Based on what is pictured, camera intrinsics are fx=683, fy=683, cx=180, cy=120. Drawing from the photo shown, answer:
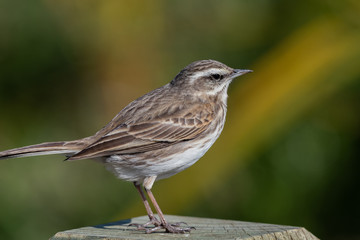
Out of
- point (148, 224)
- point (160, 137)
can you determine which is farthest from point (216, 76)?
point (148, 224)

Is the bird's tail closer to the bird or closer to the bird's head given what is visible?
the bird

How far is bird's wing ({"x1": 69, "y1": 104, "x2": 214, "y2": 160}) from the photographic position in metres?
6.83

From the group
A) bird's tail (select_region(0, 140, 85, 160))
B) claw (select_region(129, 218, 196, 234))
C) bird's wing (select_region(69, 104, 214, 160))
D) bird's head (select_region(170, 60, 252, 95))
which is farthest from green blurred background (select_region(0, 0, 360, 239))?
bird's tail (select_region(0, 140, 85, 160))

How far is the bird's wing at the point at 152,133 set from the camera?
22.4 feet

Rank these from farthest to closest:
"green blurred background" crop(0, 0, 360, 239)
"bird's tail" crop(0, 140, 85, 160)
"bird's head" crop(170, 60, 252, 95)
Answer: "green blurred background" crop(0, 0, 360, 239) < "bird's head" crop(170, 60, 252, 95) < "bird's tail" crop(0, 140, 85, 160)

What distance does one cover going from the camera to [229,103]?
33.2ft

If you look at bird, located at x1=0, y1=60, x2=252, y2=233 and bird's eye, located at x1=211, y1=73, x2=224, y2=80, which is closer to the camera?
bird, located at x1=0, y1=60, x2=252, y2=233

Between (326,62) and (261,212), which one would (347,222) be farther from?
(326,62)

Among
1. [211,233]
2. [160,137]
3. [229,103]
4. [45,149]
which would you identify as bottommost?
[211,233]

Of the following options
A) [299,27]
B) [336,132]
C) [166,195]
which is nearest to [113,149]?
[166,195]

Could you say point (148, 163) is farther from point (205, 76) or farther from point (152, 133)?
point (205, 76)

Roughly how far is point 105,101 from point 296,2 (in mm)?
3489

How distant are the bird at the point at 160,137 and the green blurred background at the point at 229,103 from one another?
6.61 ft

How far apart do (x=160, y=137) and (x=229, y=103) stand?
3.12 m
